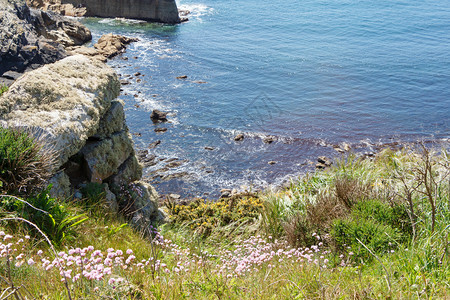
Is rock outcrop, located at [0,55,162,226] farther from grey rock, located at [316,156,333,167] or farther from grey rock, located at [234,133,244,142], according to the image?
grey rock, located at [234,133,244,142]

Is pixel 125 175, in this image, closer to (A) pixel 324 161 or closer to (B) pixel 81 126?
(B) pixel 81 126

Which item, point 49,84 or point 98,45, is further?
point 98,45

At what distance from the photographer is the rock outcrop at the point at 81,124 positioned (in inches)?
261

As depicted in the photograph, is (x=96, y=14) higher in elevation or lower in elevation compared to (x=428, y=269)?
higher

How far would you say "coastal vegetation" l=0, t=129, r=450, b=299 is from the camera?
393 cm

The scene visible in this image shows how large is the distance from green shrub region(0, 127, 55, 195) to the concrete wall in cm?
3993

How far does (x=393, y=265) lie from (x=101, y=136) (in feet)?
18.8

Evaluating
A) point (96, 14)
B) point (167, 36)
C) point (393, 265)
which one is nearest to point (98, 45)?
point (167, 36)

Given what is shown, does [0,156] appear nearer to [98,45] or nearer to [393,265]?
[393,265]

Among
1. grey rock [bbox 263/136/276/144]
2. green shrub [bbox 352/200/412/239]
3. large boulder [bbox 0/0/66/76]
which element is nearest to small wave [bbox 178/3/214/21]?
large boulder [bbox 0/0/66/76]

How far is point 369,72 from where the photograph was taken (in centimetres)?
2930

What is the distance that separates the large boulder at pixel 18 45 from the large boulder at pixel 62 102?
238 inches

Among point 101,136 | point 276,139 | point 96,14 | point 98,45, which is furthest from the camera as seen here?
point 96,14

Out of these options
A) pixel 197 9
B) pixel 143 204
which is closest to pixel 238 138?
pixel 143 204
